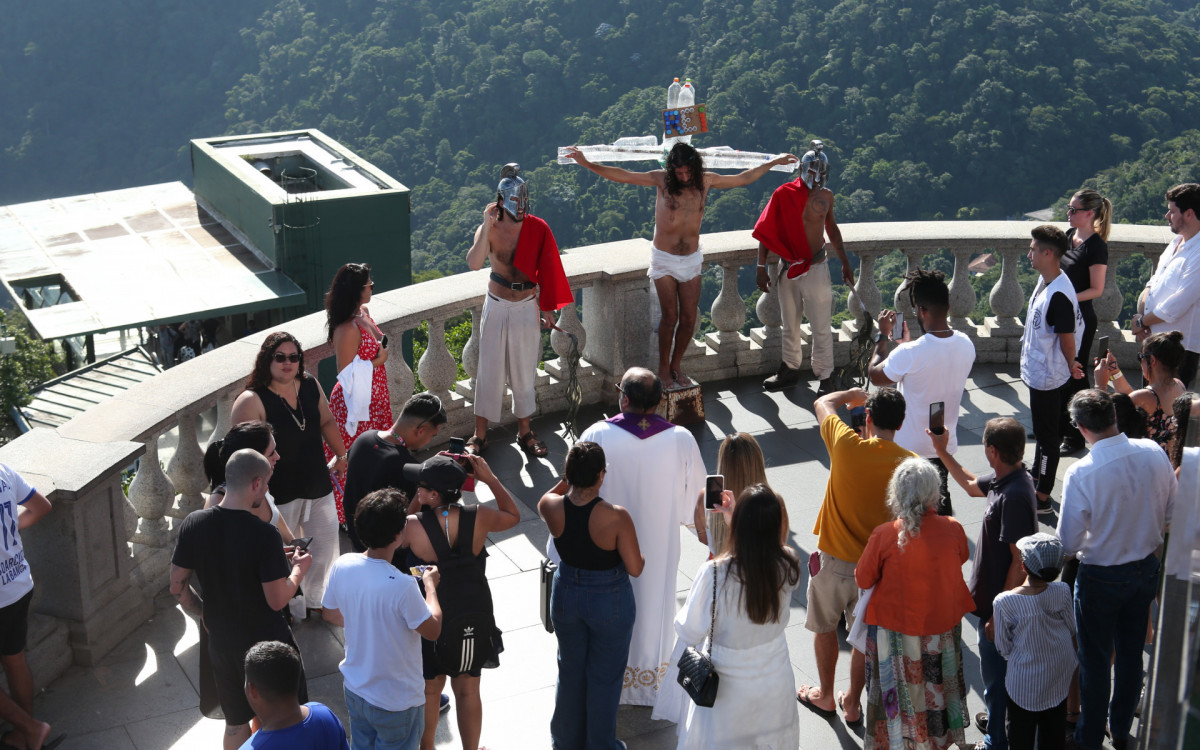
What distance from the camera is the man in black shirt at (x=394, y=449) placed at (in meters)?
4.50

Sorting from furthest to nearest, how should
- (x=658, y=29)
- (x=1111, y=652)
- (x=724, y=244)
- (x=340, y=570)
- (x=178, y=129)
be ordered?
(x=178, y=129)
(x=658, y=29)
(x=724, y=244)
(x=1111, y=652)
(x=340, y=570)

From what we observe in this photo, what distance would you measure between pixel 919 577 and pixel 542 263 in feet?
11.3

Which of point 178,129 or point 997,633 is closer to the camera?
point 997,633

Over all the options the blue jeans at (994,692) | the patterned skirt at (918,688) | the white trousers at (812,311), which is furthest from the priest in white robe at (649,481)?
A: the white trousers at (812,311)

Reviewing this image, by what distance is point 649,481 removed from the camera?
→ 4.68 m

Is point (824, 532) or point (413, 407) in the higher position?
point (413, 407)

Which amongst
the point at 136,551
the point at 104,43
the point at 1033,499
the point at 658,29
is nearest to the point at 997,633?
the point at 1033,499

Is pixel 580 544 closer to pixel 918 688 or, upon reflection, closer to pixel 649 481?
pixel 649 481

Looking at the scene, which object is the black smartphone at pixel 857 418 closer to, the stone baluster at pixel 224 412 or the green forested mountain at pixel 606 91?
the stone baluster at pixel 224 412

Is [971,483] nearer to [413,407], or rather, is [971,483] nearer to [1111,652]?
[1111,652]

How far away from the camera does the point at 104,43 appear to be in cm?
8475

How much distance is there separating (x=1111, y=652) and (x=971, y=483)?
864mm

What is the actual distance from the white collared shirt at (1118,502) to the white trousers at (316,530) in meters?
3.25

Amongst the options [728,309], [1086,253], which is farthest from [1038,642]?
[728,309]
